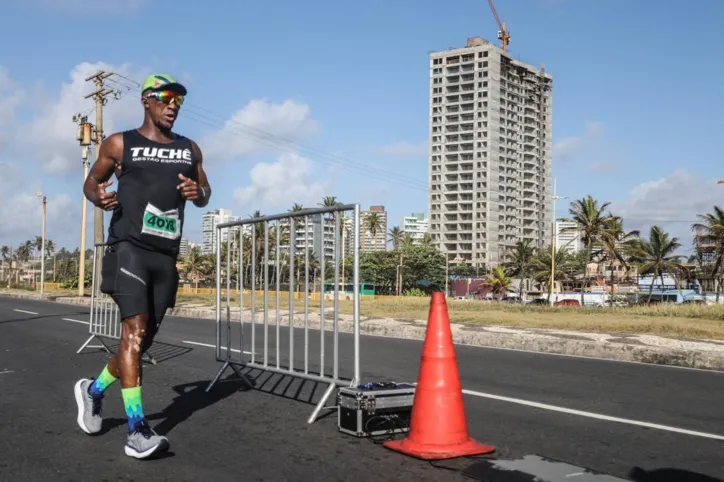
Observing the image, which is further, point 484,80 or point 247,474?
point 484,80

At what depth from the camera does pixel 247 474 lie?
3680 millimetres

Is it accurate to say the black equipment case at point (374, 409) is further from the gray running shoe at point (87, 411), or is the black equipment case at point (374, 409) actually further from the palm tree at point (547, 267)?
the palm tree at point (547, 267)

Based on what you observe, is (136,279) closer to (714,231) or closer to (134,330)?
(134,330)

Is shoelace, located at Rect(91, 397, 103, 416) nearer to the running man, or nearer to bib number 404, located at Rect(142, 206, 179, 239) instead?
the running man

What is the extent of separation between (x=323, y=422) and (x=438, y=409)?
3.84 feet

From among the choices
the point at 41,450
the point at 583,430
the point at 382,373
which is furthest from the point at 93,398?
the point at 382,373

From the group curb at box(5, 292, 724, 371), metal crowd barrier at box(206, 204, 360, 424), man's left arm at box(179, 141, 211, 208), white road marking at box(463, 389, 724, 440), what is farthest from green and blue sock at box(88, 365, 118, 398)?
curb at box(5, 292, 724, 371)

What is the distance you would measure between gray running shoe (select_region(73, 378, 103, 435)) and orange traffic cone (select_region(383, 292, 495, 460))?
1896 mm

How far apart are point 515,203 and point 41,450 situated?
18549 cm

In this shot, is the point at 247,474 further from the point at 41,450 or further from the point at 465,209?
the point at 465,209

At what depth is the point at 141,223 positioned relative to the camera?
4246mm

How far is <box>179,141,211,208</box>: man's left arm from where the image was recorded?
4375 millimetres

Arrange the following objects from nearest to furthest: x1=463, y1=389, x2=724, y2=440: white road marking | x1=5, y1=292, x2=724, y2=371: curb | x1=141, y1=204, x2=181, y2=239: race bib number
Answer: x1=141, y1=204, x2=181, y2=239: race bib number < x1=463, y1=389, x2=724, y2=440: white road marking < x1=5, y1=292, x2=724, y2=371: curb

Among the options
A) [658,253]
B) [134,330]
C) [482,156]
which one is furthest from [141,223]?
[482,156]
